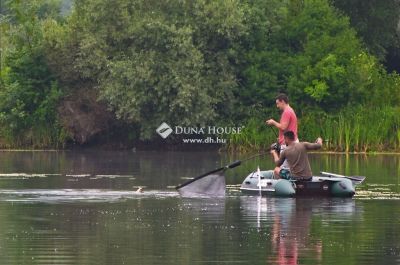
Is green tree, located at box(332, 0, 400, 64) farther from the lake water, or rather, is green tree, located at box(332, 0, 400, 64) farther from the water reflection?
the water reflection

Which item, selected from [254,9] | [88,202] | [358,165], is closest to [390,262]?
[88,202]

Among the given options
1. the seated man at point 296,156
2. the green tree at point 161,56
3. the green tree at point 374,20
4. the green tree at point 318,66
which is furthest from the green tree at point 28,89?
the seated man at point 296,156

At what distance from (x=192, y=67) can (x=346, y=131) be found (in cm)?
647

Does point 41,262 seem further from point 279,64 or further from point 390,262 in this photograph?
point 279,64

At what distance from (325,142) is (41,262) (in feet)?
118

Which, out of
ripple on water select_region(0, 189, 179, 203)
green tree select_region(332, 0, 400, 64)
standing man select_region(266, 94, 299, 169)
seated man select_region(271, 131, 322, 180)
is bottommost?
ripple on water select_region(0, 189, 179, 203)

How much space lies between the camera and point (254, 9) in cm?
5562

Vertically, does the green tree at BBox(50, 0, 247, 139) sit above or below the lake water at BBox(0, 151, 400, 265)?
above

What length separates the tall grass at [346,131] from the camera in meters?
52.2

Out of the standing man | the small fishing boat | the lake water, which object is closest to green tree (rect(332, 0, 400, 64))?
the lake water

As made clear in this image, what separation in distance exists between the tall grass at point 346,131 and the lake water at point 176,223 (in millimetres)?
15379

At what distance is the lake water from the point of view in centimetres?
1811

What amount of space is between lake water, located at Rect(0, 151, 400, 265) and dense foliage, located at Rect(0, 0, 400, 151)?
53.7ft

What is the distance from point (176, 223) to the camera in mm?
22328
